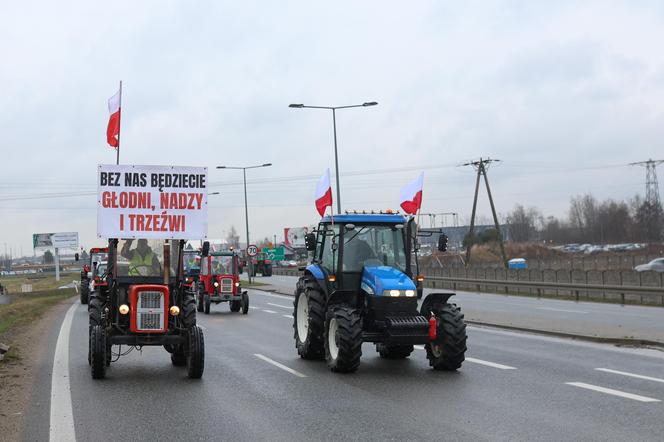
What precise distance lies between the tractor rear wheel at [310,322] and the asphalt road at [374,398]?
0.34 m

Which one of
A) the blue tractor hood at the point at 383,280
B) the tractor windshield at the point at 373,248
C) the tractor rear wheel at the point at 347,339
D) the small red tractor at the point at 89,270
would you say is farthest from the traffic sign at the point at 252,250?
the tractor rear wheel at the point at 347,339

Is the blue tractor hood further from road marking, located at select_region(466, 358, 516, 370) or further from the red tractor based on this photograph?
the red tractor

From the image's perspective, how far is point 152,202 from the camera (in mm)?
12609

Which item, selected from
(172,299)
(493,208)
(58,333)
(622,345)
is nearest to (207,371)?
(172,299)

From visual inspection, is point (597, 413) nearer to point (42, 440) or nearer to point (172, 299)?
point (42, 440)

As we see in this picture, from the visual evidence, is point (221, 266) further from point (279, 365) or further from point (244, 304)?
point (279, 365)

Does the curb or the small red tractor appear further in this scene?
the small red tractor

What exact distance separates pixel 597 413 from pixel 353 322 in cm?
413

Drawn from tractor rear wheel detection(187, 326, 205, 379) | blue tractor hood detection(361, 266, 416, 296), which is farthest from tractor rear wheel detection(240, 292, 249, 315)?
tractor rear wheel detection(187, 326, 205, 379)

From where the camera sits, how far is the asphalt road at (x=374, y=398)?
26.0 ft

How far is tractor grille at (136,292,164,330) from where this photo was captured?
11789 millimetres

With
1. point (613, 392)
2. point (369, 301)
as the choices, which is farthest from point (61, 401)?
point (613, 392)

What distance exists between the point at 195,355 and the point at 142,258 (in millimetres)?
1982

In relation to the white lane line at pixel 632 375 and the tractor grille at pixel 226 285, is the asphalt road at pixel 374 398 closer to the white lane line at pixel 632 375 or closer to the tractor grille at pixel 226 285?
the white lane line at pixel 632 375
